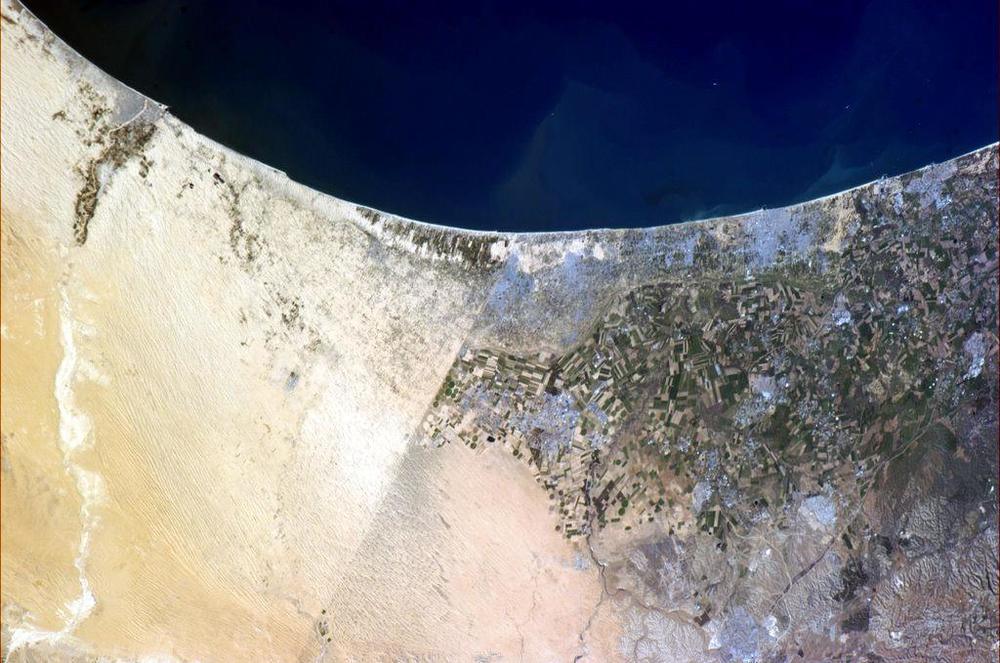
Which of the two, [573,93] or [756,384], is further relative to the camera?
[573,93]

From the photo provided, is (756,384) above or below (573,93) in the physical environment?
below

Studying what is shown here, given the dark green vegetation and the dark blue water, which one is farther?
the dark blue water

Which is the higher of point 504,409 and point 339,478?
point 504,409

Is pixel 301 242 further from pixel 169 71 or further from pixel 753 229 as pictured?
pixel 753 229

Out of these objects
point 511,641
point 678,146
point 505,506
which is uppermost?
point 678,146

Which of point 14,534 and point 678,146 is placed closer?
point 14,534

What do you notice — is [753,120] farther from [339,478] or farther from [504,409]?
[339,478]

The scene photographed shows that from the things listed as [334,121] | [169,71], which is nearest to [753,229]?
[334,121]

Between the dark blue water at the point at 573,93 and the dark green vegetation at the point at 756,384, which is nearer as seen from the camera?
the dark green vegetation at the point at 756,384
